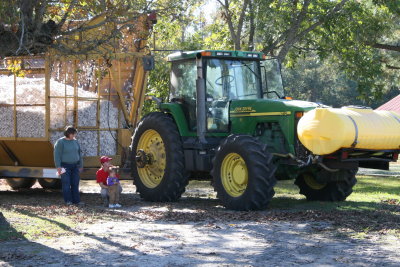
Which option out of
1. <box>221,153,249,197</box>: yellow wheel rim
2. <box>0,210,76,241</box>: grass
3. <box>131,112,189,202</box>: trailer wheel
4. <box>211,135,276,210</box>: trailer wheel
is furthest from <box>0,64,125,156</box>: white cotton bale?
<box>221,153,249,197</box>: yellow wheel rim

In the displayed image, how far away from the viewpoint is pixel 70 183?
45.0 feet

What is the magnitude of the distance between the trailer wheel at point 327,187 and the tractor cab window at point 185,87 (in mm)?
2377

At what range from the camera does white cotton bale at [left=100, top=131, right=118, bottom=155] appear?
1555cm

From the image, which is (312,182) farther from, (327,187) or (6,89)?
(6,89)

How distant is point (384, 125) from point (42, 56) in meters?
6.83

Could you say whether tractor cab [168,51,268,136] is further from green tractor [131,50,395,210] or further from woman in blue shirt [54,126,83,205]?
woman in blue shirt [54,126,83,205]

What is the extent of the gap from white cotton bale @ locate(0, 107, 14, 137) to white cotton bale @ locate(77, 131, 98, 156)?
4.98 feet

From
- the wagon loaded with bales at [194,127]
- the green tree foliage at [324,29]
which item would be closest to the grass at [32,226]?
the wagon loaded with bales at [194,127]

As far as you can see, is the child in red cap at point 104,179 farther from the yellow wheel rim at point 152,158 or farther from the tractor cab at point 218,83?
the tractor cab at point 218,83

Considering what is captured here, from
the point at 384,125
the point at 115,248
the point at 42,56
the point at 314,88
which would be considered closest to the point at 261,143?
the point at 384,125

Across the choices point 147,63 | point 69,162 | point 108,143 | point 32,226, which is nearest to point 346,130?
point 147,63

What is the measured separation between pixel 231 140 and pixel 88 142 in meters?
4.32

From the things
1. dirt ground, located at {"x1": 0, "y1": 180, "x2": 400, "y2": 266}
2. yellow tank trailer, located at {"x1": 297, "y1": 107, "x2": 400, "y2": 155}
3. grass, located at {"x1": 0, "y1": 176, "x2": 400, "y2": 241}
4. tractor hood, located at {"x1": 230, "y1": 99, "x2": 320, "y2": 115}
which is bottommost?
dirt ground, located at {"x1": 0, "y1": 180, "x2": 400, "y2": 266}

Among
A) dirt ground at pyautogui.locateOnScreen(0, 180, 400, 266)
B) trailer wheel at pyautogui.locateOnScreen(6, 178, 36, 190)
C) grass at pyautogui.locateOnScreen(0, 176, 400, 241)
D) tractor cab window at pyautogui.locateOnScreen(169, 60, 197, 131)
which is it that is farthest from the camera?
trailer wheel at pyautogui.locateOnScreen(6, 178, 36, 190)
